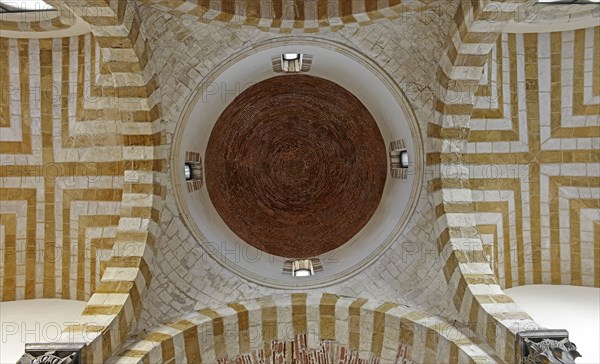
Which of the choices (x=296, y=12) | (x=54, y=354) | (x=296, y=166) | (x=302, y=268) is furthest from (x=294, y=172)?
(x=54, y=354)

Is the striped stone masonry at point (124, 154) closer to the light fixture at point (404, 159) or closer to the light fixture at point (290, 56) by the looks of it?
the light fixture at point (290, 56)

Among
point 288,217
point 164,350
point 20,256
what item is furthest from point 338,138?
point 20,256

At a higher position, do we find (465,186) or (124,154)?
(124,154)

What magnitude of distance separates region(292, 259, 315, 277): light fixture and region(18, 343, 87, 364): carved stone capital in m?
3.54

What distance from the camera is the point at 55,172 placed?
9.05 metres

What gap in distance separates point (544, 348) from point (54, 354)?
5.44 meters

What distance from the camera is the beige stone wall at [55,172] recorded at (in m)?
8.84

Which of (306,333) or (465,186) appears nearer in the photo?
(306,333)

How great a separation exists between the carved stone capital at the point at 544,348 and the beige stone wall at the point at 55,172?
6.52m

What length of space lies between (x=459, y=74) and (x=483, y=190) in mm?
2372

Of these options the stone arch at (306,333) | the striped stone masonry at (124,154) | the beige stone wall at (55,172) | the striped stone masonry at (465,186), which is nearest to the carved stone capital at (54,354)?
the striped stone masonry at (124,154)

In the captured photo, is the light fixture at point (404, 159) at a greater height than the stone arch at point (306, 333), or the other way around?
the light fixture at point (404, 159)

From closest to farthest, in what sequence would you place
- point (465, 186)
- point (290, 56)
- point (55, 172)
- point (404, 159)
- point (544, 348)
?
1. point (544, 348)
2. point (465, 186)
3. point (290, 56)
4. point (404, 159)
5. point (55, 172)

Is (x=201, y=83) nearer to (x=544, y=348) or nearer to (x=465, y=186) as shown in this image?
(x=465, y=186)
